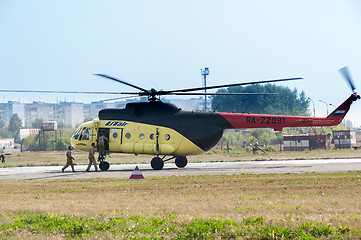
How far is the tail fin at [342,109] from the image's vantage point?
29750 millimetres

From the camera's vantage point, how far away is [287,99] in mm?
172625

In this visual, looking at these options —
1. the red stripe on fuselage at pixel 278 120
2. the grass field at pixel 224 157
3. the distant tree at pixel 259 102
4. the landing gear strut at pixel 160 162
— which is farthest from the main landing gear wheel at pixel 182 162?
the distant tree at pixel 259 102

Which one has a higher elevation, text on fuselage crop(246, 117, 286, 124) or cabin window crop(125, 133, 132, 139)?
text on fuselage crop(246, 117, 286, 124)

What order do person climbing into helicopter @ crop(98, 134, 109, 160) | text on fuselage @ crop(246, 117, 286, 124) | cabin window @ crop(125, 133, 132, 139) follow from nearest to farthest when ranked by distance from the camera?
1. text on fuselage @ crop(246, 117, 286, 124)
2. cabin window @ crop(125, 133, 132, 139)
3. person climbing into helicopter @ crop(98, 134, 109, 160)

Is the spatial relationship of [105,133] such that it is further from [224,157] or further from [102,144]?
[224,157]

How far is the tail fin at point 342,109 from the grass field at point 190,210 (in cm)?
1098

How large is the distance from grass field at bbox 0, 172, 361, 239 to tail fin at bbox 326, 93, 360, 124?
11.0 metres

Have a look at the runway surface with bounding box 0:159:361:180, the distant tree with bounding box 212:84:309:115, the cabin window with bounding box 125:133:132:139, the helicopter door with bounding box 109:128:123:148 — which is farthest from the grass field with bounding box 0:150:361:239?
the distant tree with bounding box 212:84:309:115

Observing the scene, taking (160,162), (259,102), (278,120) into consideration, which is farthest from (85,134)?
(259,102)

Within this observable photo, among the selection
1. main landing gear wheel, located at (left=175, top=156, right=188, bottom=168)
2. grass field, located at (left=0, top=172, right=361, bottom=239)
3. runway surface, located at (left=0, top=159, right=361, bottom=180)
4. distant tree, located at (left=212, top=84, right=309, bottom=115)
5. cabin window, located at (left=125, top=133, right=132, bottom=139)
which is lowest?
grass field, located at (left=0, top=172, right=361, bottom=239)

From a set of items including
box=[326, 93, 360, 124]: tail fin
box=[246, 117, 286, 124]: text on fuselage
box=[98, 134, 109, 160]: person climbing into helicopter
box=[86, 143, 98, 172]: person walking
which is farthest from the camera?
box=[98, 134, 109, 160]: person climbing into helicopter

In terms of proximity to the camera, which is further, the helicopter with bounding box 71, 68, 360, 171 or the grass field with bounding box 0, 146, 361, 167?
the grass field with bounding box 0, 146, 361, 167

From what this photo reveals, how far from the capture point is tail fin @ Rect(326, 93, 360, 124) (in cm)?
2975

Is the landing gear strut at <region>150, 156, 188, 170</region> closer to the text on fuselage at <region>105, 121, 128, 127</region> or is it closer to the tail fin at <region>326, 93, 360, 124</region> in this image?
the text on fuselage at <region>105, 121, 128, 127</region>
